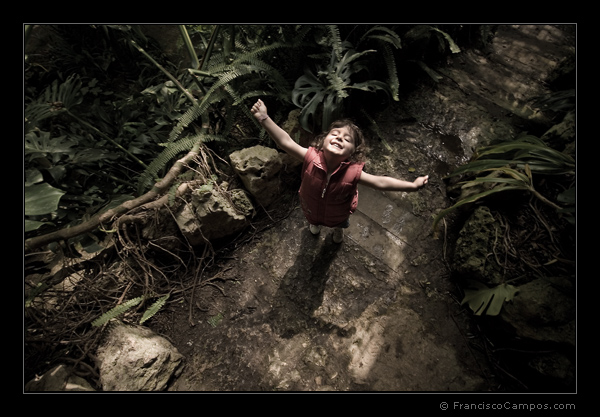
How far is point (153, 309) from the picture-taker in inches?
83.6

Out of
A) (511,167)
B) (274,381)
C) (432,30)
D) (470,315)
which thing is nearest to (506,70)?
(432,30)

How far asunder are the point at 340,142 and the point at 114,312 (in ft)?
6.38

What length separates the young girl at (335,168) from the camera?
175 centimetres

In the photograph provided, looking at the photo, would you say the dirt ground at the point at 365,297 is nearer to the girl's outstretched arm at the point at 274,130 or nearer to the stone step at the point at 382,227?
the stone step at the point at 382,227

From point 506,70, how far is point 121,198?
4385 mm

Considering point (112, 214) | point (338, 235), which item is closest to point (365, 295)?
point (338, 235)

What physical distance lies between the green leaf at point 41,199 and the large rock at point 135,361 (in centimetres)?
96

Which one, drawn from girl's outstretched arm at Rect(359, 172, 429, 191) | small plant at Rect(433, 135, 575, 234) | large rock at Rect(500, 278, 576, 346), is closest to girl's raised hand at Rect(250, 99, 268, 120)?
girl's outstretched arm at Rect(359, 172, 429, 191)

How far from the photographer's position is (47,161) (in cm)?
235

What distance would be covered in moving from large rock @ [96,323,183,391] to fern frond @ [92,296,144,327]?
108 mm

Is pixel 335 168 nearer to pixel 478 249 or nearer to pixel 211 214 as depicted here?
pixel 211 214

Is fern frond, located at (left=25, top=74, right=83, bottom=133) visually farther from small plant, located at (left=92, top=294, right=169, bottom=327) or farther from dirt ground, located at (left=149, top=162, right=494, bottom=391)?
dirt ground, located at (left=149, top=162, right=494, bottom=391)

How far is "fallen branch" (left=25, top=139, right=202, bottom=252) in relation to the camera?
2035 millimetres

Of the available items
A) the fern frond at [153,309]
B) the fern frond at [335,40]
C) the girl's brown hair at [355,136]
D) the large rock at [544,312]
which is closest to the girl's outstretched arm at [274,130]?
the girl's brown hair at [355,136]
